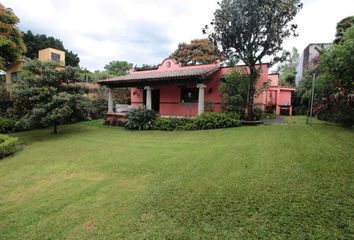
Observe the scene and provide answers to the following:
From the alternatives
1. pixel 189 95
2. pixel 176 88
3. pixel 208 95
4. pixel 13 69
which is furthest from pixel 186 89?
pixel 13 69

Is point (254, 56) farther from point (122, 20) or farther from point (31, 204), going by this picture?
point (31, 204)

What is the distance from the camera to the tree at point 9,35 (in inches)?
447

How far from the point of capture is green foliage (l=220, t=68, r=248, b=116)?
10.8 m

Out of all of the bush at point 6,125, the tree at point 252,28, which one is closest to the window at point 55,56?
the bush at point 6,125

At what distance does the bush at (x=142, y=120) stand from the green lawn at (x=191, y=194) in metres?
5.34

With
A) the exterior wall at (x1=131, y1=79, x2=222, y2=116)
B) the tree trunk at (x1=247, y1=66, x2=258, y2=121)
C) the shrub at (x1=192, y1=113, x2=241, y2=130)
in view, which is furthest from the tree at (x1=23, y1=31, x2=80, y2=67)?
the tree trunk at (x1=247, y1=66, x2=258, y2=121)

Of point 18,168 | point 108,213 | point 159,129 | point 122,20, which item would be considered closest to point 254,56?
point 159,129

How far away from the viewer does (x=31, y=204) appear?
143 inches

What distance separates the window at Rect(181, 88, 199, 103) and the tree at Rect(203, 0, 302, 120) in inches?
143

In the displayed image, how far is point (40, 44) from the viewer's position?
→ 2878cm

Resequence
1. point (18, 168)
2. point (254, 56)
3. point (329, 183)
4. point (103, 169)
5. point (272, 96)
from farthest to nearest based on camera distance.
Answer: point (272, 96), point (254, 56), point (18, 168), point (103, 169), point (329, 183)

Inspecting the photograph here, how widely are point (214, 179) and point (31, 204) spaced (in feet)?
10.8

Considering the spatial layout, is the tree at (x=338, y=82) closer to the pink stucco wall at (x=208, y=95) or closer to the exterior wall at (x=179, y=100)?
the pink stucco wall at (x=208, y=95)

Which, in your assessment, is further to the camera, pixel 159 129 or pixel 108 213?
pixel 159 129
